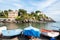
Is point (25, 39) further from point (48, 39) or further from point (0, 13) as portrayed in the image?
Answer: point (0, 13)

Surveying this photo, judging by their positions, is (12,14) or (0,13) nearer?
(0,13)

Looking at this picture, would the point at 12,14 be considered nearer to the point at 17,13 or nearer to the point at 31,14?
the point at 17,13

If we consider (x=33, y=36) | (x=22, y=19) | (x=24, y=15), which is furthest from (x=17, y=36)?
(x=24, y=15)

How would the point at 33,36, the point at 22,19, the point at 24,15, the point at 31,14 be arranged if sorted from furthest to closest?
the point at 31,14 < the point at 24,15 < the point at 22,19 < the point at 33,36

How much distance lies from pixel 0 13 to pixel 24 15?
2088cm

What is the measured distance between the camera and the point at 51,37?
61.9ft

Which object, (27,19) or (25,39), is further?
(27,19)

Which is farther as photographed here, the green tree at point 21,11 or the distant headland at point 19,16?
the green tree at point 21,11

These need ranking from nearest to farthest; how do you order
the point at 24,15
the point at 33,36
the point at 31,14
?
the point at 33,36, the point at 24,15, the point at 31,14

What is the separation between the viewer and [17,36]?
758 inches

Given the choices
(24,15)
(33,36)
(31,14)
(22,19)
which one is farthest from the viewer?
(31,14)

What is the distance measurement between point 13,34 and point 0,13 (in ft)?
400

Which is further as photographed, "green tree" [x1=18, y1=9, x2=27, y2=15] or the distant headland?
"green tree" [x1=18, y1=9, x2=27, y2=15]

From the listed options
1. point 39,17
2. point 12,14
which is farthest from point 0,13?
point 39,17
